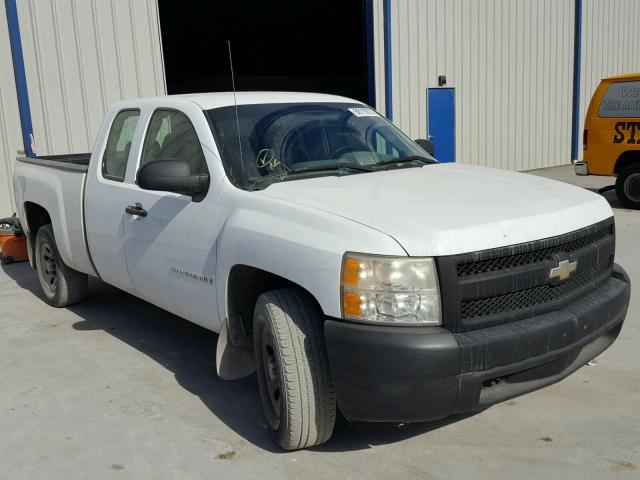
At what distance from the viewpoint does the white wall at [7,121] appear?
9.20 m

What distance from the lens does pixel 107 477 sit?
3285mm

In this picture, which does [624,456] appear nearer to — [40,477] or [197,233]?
[197,233]

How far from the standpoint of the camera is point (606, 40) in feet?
61.0

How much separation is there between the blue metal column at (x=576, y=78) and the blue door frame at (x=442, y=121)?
16.3 ft

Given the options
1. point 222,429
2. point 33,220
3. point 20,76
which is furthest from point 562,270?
point 20,76

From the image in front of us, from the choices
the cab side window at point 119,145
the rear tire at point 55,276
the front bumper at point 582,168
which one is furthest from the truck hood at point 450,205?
the front bumper at point 582,168

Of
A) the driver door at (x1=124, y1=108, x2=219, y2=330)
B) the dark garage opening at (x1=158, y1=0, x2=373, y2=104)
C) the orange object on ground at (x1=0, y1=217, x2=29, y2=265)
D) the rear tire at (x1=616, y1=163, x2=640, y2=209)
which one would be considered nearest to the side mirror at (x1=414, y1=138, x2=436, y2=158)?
the driver door at (x1=124, y1=108, x2=219, y2=330)

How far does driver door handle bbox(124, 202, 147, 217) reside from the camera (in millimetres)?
4335

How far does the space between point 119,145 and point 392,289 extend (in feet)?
9.60

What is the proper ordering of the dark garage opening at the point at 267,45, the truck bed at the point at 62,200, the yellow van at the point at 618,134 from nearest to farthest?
the truck bed at the point at 62,200
the yellow van at the point at 618,134
the dark garage opening at the point at 267,45

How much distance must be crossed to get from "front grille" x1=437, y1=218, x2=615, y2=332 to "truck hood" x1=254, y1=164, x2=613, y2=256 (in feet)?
0.17

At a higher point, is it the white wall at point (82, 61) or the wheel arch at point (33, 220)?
the white wall at point (82, 61)

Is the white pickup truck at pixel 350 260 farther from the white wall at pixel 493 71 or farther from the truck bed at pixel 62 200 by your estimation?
the white wall at pixel 493 71

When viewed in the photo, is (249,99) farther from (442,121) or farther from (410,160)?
(442,121)
